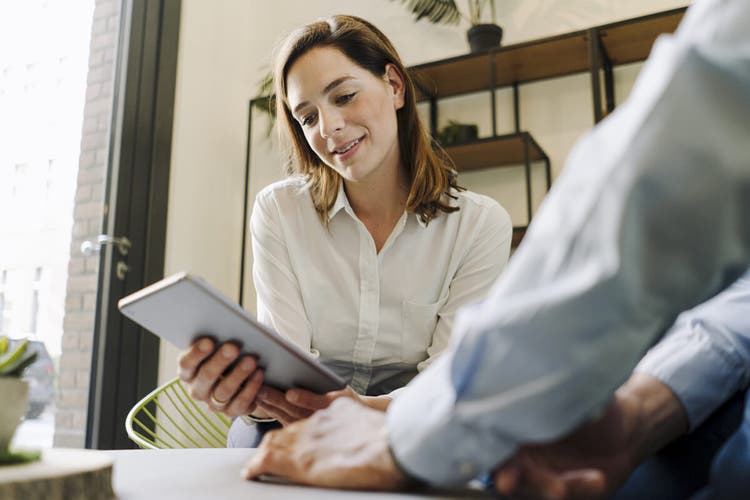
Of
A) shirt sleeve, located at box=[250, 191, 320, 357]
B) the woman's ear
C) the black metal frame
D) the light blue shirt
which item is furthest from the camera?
the black metal frame

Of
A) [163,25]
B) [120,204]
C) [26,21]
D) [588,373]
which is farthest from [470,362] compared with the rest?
[163,25]

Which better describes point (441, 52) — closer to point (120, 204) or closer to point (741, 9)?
point (120, 204)

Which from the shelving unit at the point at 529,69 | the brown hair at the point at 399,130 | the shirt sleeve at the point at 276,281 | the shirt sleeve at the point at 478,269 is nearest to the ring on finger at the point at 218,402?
the shirt sleeve at the point at 276,281

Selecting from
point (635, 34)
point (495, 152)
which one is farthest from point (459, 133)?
point (635, 34)

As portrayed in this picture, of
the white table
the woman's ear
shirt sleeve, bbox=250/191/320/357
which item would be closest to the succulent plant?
the white table

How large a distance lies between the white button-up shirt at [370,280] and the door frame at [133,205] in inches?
41.1

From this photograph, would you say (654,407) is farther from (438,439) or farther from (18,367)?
(18,367)

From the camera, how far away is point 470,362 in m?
0.45

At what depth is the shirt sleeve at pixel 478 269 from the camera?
59.0 inches

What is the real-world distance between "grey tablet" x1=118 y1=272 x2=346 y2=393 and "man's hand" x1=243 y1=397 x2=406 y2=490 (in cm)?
21

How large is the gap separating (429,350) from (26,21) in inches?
74.3

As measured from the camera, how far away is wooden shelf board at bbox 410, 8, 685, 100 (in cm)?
229

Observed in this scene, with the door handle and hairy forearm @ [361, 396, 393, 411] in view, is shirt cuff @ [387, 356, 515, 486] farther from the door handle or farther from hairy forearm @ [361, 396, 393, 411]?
the door handle

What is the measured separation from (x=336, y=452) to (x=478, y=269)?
1.02 meters
